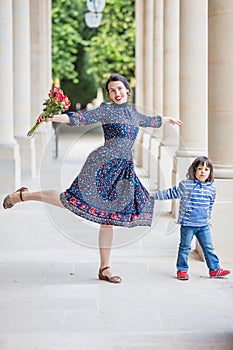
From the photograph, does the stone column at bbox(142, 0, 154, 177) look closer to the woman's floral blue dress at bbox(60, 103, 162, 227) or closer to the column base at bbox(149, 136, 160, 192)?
the column base at bbox(149, 136, 160, 192)

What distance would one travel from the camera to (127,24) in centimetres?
4022

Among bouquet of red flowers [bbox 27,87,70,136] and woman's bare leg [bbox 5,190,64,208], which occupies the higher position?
bouquet of red flowers [bbox 27,87,70,136]

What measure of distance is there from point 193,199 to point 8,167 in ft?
24.6

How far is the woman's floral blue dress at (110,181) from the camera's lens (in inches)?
303

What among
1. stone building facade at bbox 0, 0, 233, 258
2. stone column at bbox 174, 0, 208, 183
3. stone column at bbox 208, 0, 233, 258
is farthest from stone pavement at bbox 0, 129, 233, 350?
stone column at bbox 174, 0, 208, 183

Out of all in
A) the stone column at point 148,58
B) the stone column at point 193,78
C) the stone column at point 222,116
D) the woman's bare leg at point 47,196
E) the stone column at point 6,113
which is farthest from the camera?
the stone column at point 148,58

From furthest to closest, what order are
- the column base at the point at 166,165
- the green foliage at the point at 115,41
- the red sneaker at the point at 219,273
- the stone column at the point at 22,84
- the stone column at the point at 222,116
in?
the green foliage at the point at 115,41, the stone column at the point at 22,84, the column base at the point at 166,165, the stone column at the point at 222,116, the red sneaker at the point at 219,273

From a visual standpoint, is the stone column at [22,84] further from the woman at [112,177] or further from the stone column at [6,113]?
the woman at [112,177]

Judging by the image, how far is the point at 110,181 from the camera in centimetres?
769

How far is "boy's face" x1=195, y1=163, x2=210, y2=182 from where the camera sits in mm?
8039

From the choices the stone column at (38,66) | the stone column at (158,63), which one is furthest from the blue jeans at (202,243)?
the stone column at (38,66)

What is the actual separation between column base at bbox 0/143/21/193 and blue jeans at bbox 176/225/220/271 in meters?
7.21

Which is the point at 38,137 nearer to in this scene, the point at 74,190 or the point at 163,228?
the point at 163,228

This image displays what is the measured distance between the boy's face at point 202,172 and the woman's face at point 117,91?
100 centimetres
